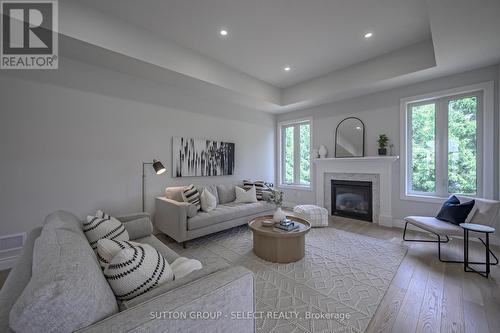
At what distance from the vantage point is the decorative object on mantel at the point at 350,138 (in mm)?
4395

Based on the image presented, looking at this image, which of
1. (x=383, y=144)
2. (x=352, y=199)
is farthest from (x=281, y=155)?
(x=383, y=144)

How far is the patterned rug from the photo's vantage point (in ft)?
5.47

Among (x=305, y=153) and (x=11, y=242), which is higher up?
(x=305, y=153)

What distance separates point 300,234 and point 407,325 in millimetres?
1186

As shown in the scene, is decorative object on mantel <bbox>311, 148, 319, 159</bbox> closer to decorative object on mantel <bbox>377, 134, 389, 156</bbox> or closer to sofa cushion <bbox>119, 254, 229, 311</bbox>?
decorative object on mantel <bbox>377, 134, 389, 156</bbox>

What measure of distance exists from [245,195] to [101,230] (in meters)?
2.68

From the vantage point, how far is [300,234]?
254 cm

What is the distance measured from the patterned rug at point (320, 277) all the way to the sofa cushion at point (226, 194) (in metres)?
0.82

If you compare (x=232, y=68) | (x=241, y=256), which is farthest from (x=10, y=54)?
(x=241, y=256)

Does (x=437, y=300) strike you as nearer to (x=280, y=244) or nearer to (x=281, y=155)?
(x=280, y=244)

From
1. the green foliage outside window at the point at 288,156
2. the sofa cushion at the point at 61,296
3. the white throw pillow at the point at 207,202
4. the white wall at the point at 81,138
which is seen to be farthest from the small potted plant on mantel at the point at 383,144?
the sofa cushion at the point at 61,296

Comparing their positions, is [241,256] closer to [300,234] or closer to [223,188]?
[300,234]

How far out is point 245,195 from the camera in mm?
4145

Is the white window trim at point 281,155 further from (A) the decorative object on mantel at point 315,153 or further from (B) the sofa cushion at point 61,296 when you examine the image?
(B) the sofa cushion at point 61,296
